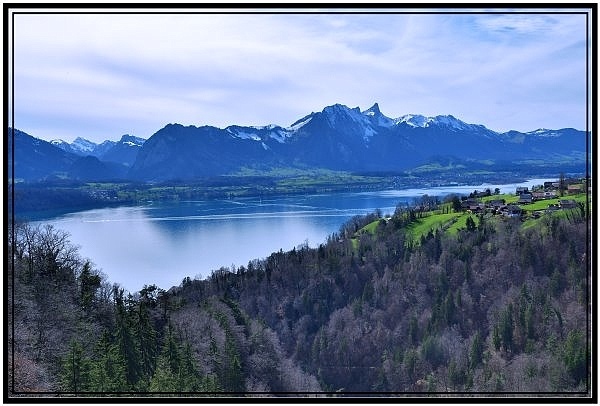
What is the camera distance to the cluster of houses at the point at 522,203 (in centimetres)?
778

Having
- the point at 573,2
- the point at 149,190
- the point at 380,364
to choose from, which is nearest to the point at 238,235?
the point at 149,190

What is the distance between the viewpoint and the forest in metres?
4.09

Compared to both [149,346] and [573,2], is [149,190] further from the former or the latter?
[573,2]

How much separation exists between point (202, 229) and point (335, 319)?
3.25 m

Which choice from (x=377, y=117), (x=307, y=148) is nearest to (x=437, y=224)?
(x=307, y=148)

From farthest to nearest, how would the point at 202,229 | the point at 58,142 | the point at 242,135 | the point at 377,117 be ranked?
1. the point at 202,229
2. the point at 242,135
3. the point at 377,117
4. the point at 58,142

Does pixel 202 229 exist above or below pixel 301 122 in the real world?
below

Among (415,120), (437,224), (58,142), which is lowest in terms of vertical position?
(437,224)

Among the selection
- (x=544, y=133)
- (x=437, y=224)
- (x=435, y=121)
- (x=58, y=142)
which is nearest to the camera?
(x=58, y=142)

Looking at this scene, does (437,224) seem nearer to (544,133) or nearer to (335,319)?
(335,319)

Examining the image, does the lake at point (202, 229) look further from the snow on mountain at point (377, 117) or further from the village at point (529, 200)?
the snow on mountain at point (377, 117)

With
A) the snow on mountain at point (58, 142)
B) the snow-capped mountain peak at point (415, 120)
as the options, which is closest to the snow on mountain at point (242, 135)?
the snow on mountain at point (58, 142)

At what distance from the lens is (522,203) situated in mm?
9711

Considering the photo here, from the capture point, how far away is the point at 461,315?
7875 millimetres
